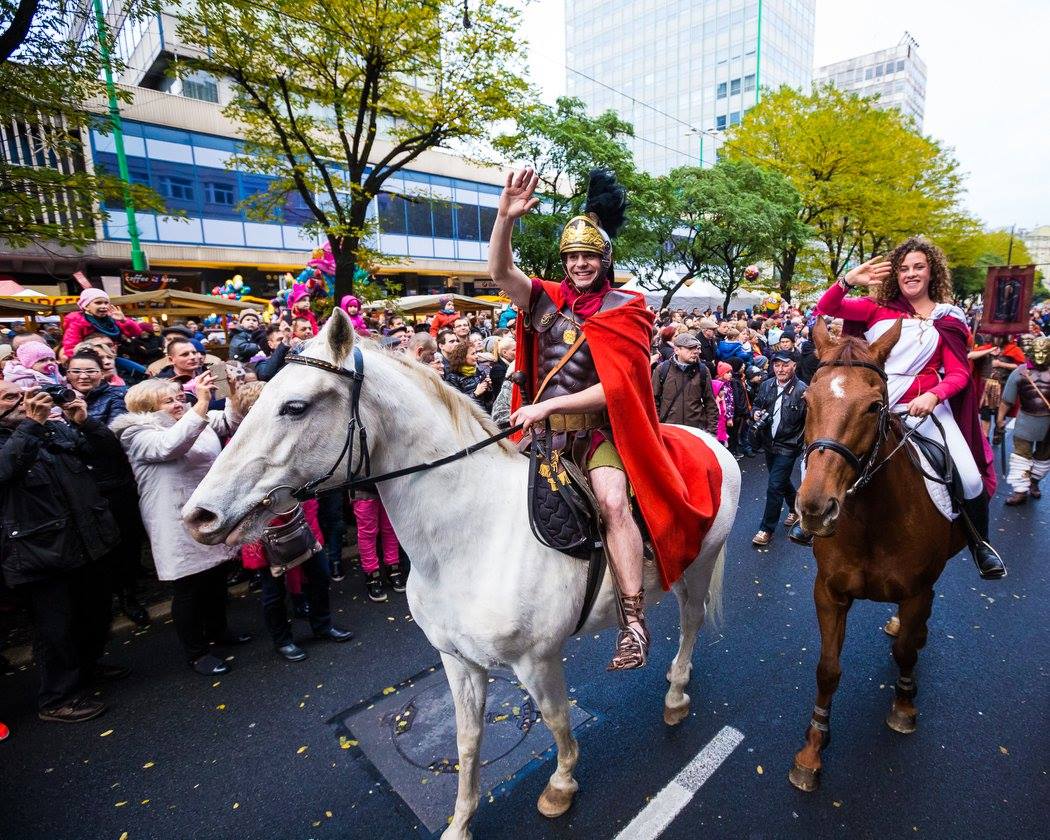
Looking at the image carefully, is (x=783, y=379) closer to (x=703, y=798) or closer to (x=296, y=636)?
(x=703, y=798)

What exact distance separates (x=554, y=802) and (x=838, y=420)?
101 inches

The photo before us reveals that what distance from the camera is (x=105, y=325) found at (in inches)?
262

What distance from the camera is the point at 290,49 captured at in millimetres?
11211

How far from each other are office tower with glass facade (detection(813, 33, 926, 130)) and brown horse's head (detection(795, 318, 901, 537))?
116 metres

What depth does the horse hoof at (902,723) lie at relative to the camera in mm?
3492

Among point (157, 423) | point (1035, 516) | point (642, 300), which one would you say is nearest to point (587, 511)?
point (642, 300)

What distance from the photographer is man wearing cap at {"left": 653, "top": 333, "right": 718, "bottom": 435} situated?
7.21 m

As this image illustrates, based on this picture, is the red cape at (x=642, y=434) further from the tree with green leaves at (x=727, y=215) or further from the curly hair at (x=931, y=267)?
the tree with green leaves at (x=727, y=215)

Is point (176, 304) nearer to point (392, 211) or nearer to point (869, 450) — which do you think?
point (869, 450)

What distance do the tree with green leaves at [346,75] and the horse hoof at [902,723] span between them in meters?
11.8

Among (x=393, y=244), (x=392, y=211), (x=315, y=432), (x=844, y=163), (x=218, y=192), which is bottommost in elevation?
(x=315, y=432)

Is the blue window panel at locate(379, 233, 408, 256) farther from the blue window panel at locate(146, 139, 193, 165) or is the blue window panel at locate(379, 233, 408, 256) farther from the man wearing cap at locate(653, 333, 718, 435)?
the man wearing cap at locate(653, 333, 718, 435)

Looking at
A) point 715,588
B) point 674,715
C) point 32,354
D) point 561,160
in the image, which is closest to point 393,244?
point 561,160

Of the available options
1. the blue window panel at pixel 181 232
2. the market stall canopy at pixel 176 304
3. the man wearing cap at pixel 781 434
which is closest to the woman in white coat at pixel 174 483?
the man wearing cap at pixel 781 434
